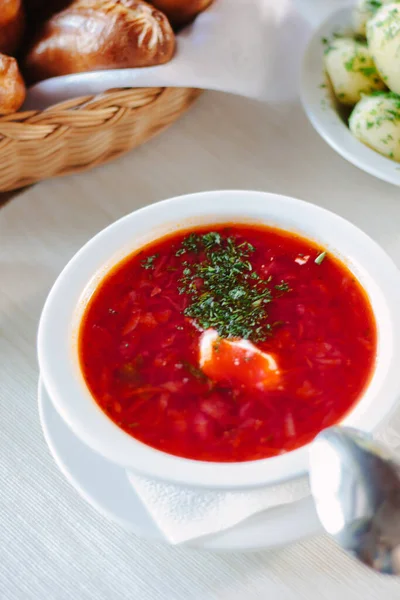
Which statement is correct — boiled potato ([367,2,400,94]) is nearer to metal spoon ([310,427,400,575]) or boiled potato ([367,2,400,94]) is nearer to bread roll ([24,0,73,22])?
bread roll ([24,0,73,22])

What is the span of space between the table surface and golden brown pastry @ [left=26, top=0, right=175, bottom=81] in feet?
0.99

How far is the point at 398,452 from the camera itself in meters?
1.38

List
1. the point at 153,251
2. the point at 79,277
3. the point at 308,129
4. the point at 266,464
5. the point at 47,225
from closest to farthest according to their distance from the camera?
the point at 266,464, the point at 79,277, the point at 153,251, the point at 47,225, the point at 308,129

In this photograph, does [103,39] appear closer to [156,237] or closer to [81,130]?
[81,130]

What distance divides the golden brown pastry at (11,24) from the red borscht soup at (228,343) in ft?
2.77

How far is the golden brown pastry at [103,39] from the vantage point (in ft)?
6.30

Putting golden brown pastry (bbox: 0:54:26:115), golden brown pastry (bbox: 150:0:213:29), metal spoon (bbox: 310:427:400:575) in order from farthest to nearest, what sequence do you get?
golden brown pastry (bbox: 150:0:213:29), golden brown pastry (bbox: 0:54:26:115), metal spoon (bbox: 310:427:400:575)

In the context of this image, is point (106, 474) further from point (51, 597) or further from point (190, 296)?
point (190, 296)

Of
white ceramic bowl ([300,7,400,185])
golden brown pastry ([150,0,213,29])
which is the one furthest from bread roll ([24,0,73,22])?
white ceramic bowl ([300,7,400,185])

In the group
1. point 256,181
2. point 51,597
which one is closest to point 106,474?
point 51,597

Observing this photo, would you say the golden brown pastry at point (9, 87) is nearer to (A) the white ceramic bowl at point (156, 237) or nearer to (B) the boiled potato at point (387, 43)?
(A) the white ceramic bowl at point (156, 237)

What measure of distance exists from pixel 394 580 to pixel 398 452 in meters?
0.24

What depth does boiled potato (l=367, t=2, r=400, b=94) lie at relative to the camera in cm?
198

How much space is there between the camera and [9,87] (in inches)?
72.0
